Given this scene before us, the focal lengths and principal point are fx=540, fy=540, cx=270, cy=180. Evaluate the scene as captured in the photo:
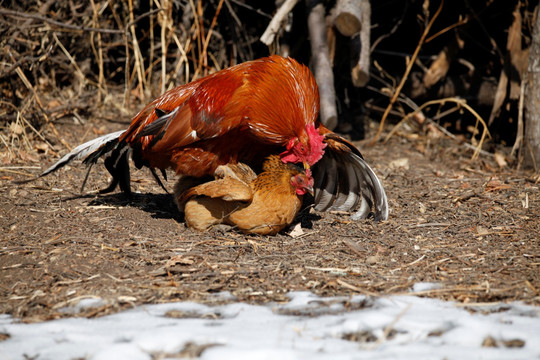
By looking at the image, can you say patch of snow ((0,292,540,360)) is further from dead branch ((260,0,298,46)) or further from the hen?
dead branch ((260,0,298,46))

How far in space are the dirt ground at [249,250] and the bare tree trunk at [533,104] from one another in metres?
0.39

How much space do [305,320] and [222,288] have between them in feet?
2.25

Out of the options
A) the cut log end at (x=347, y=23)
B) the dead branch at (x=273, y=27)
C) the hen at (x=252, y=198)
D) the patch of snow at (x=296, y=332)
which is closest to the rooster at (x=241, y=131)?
the hen at (x=252, y=198)

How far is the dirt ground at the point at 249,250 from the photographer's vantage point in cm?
335

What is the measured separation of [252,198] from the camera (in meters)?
4.15

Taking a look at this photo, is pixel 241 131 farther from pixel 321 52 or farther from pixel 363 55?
pixel 363 55

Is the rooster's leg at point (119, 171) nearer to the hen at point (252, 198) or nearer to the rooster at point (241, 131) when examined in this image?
the rooster at point (241, 131)

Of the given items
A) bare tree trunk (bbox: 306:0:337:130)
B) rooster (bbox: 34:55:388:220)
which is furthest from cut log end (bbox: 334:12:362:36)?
rooster (bbox: 34:55:388:220)

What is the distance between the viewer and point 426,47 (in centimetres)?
843

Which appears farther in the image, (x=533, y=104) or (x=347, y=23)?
(x=533, y=104)

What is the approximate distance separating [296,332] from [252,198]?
1515 millimetres

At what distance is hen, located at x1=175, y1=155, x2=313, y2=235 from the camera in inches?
163

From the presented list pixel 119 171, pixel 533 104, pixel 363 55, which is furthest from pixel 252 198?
pixel 533 104

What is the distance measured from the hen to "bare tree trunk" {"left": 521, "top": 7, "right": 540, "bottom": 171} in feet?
10.6
